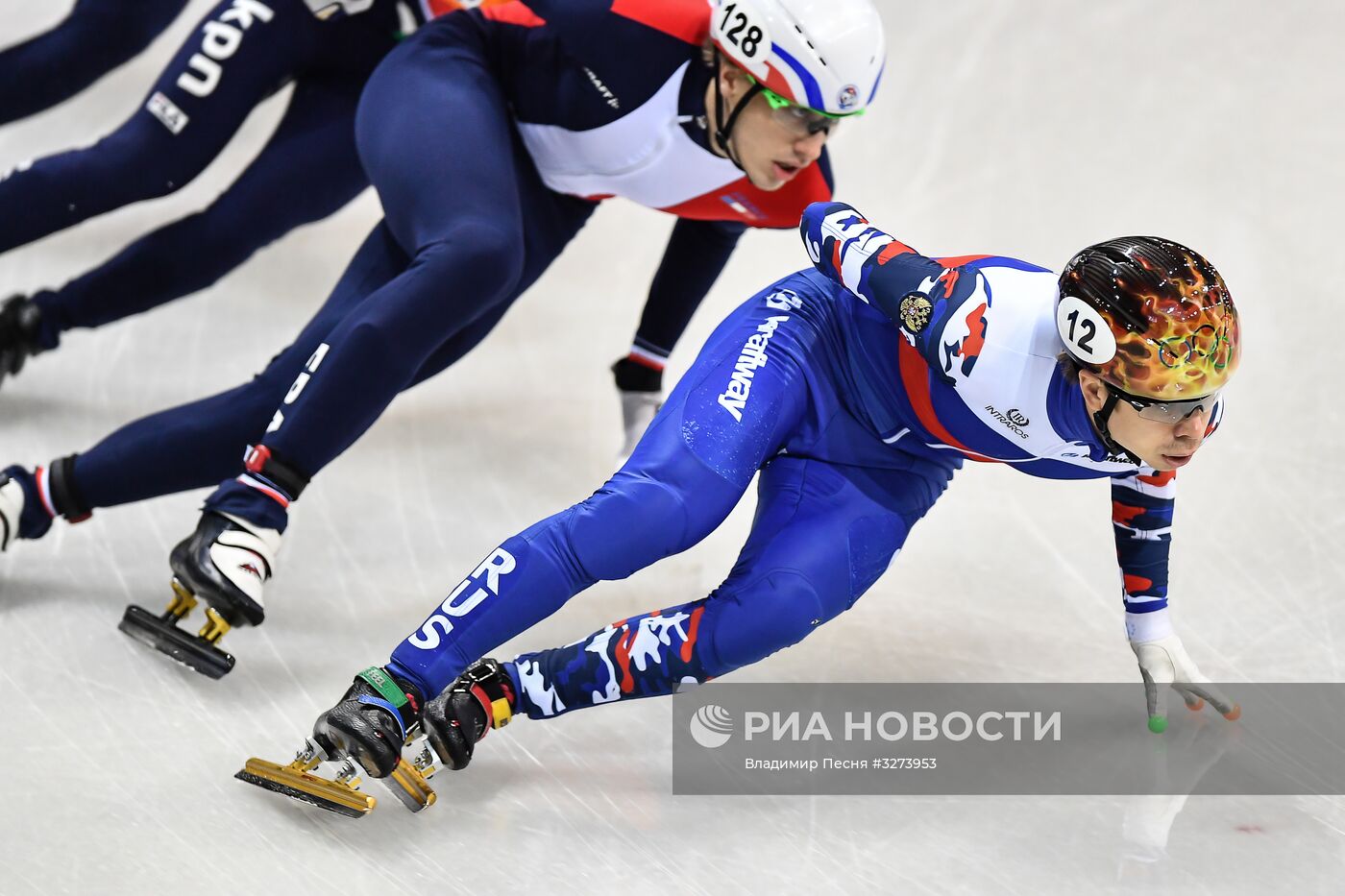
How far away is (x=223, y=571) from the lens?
9.66ft

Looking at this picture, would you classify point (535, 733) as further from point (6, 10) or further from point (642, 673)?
point (6, 10)

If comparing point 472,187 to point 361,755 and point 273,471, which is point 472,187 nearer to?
point 273,471

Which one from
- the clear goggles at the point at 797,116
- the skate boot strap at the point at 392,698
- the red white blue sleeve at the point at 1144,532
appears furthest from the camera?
the clear goggles at the point at 797,116

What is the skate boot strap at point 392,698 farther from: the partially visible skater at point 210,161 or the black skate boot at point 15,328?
the black skate boot at point 15,328

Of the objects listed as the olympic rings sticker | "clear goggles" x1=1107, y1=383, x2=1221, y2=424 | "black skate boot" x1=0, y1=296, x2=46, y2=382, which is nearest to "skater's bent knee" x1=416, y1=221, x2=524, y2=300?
the olympic rings sticker

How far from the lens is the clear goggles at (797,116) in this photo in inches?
125

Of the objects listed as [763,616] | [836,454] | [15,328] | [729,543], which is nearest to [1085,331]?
[836,454]

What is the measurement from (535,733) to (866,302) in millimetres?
1074

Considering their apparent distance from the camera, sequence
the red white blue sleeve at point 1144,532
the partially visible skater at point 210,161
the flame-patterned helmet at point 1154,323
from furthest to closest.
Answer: the partially visible skater at point 210,161 → the red white blue sleeve at point 1144,532 → the flame-patterned helmet at point 1154,323

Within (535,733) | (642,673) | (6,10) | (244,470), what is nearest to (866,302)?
(642,673)

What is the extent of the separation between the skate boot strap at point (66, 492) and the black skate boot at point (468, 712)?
1039 mm

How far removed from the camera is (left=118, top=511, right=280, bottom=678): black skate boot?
295 centimetres

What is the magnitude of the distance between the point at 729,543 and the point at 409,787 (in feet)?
4.93

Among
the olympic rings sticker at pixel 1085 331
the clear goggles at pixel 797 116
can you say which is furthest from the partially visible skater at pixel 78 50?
the olympic rings sticker at pixel 1085 331
